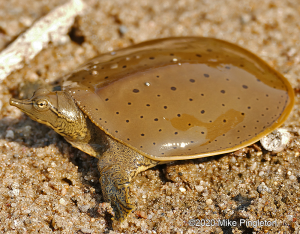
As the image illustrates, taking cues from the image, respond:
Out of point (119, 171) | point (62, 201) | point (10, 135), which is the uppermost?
point (119, 171)

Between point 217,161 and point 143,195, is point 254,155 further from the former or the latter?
point 143,195

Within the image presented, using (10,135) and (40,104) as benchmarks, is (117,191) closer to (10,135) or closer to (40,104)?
(40,104)

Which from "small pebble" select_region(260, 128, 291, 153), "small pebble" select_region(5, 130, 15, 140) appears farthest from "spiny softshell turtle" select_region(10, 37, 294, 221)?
"small pebble" select_region(5, 130, 15, 140)

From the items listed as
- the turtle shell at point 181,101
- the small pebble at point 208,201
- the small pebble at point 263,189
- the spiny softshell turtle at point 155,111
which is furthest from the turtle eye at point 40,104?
the small pebble at point 263,189

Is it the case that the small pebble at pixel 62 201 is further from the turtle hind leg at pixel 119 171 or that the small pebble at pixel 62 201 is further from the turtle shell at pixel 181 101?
the turtle shell at pixel 181 101

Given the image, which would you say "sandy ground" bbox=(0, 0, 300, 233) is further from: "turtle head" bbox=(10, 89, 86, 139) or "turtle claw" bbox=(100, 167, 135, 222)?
"turtle head" bbox=(10, 89, 86, 139)

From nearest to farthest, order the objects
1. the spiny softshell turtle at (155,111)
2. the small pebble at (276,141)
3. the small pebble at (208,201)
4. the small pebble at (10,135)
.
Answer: the spiny softshell turtle at (155,111) → the small pebble at (208,201) → the small pebble at (276,141) → the small pebble at (10,135)

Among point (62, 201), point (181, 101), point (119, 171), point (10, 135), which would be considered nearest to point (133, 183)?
point (119, 171)
